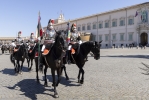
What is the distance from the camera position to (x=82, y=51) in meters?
8.91

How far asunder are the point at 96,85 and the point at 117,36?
177ft

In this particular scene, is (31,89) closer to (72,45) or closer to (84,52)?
(84,52)

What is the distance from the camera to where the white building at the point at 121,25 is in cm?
5375

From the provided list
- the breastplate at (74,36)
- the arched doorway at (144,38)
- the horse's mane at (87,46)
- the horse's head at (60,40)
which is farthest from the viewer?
the arched doorway at (144,38)

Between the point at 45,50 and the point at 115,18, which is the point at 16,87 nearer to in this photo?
the point at 45,50

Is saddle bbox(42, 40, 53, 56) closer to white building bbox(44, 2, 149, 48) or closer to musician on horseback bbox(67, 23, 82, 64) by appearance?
musician on horseback bbox(67, 23, 82, 64)

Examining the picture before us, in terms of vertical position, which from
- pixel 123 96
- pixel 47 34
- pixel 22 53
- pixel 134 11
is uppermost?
pixel 134 11

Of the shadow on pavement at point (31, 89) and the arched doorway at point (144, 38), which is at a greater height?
the arched doorway at point (144, 38)

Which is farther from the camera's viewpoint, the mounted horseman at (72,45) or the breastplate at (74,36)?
the breastplate at (74,36)

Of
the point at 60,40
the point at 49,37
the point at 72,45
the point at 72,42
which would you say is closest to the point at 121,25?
the point at 72,42

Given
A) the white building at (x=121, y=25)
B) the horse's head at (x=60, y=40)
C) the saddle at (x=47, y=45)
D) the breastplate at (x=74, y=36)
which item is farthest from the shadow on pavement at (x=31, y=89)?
the white building at (x=121, y=25)

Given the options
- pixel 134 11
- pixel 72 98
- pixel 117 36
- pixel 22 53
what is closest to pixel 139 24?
pixel 134 11

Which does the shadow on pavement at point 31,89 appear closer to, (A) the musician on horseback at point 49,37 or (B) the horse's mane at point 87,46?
(A) the musician on horseback at point 49,37

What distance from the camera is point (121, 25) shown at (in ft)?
196
